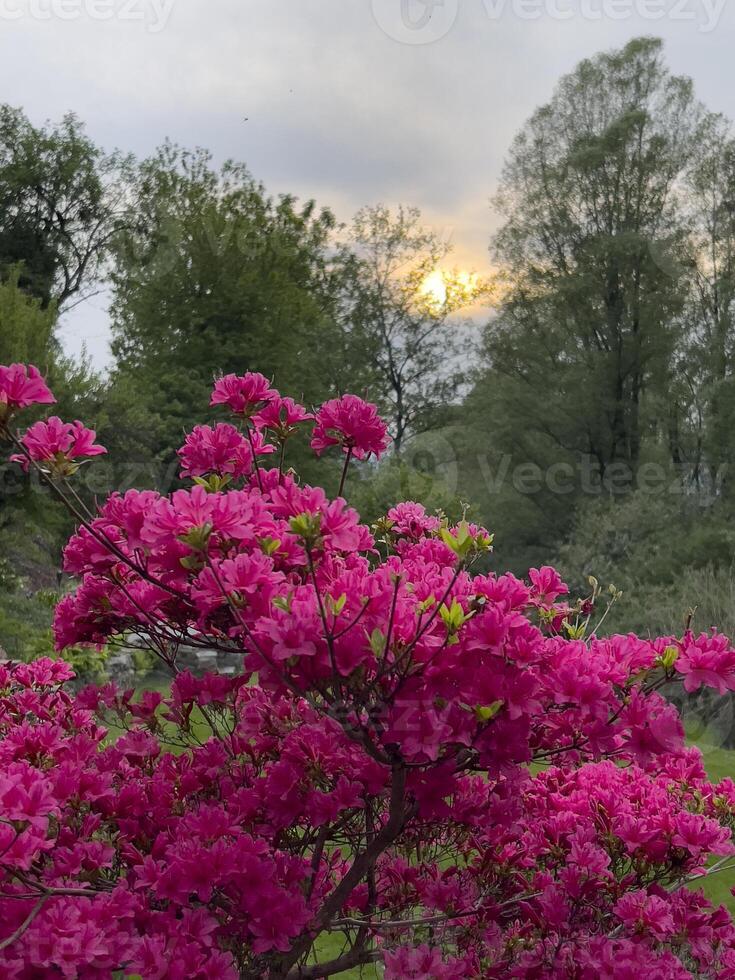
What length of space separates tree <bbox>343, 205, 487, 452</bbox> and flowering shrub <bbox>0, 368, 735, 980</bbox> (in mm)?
27088

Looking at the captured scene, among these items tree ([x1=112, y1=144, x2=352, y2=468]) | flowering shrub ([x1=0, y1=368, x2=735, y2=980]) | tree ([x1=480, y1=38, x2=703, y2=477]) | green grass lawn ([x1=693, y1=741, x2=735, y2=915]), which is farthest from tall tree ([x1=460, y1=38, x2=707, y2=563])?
flowering shrub ([x1=0, y1=368, x2=735, y2=980])

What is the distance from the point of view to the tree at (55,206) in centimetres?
2773

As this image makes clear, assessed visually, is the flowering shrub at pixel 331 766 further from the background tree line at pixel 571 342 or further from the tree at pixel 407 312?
the tree at pixel 407 312

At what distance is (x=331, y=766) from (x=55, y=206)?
1202 inches

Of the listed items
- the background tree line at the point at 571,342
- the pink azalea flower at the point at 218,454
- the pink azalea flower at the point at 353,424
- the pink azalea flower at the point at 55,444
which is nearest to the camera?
the pink azalea flower at the point at 55,444

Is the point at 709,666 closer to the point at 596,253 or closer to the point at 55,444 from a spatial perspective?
the point at 55,444

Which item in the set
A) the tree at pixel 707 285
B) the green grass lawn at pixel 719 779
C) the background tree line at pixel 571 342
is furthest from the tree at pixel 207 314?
the green grass lawn at pixel 719 779

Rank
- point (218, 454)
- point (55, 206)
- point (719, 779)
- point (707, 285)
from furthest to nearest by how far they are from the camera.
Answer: point (55, 206) < point (707, 285) < point (719, 779) < point (218, 454)

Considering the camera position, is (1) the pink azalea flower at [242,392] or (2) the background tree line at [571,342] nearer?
(1) the pink azalea flower at [242,392]

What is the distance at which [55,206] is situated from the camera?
28.8 m

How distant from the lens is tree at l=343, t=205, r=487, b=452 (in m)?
29.9

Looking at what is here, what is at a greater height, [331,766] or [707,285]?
[707,285]

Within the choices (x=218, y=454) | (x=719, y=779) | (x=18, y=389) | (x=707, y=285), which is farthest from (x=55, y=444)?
(x=707, y=285)

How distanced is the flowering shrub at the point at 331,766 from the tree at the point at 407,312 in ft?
88.9
